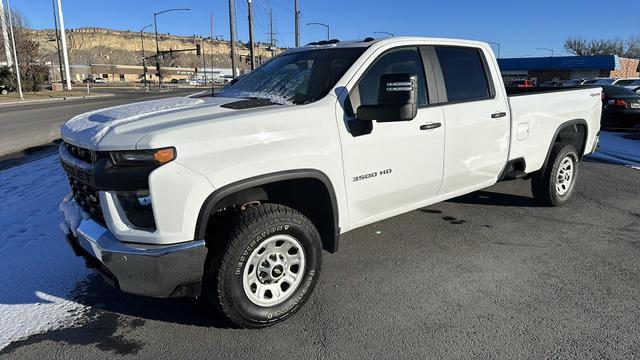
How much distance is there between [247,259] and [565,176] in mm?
4579

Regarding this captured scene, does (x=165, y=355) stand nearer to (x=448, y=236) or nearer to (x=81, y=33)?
(x=448, y=236)

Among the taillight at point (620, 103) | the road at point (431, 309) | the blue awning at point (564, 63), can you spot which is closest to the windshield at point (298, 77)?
the road at point (431, 309)

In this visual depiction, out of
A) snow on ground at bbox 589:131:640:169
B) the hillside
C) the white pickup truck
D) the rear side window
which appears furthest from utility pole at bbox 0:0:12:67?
the hillside

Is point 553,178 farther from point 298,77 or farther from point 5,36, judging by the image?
point 5,36

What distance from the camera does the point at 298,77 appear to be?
13.4 feet

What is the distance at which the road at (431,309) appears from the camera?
305 cm

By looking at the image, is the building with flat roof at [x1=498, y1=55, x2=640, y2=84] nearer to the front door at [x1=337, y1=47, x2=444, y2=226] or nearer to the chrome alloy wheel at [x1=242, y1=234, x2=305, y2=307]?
the front door at [x1=337, y1=47, x2=444, y2=226]

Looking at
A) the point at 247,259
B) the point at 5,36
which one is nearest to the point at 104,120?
the point at 247,259

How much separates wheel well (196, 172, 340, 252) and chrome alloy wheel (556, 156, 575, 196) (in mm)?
3619

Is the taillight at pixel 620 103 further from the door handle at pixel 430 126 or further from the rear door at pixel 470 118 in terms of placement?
the door handle at pixel 430 126

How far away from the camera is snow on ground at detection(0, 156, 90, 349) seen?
133 inches

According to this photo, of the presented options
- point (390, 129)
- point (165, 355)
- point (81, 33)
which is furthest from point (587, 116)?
point (81, 33)

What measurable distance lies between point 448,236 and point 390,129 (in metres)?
1.85

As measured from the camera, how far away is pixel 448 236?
5.08 m
